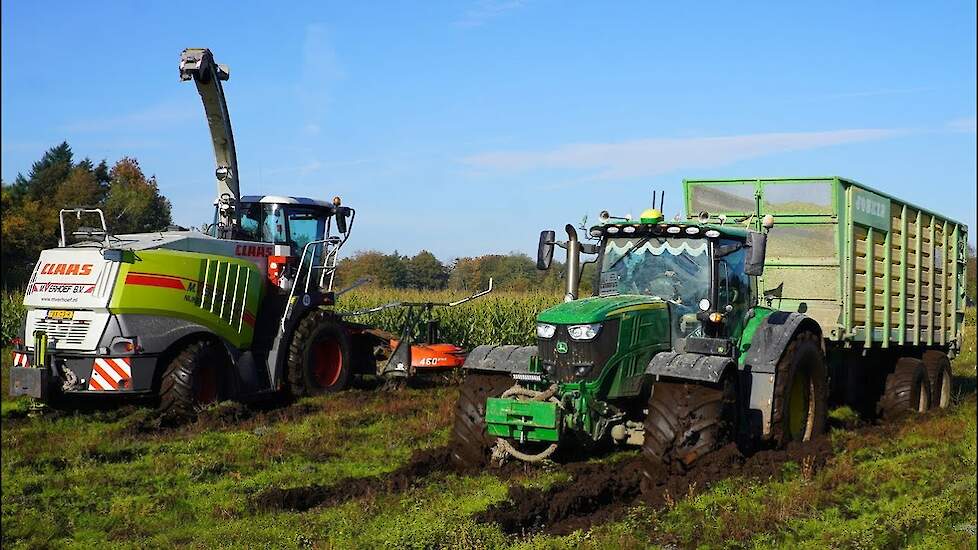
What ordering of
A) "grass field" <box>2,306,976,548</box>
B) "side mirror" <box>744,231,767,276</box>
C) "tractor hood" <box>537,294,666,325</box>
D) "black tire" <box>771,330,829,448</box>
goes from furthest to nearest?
"black tire" <box>771,330,829,448</box> → "side mirror" <box>744,231,767,276</box> → "tractor hood" <box>537,294,666,325</box> → "grass field" <box>2,306,976,548</box>

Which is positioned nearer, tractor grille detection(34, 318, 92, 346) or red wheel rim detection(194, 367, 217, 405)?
tractor grille detection(34, 318, 92, 346)

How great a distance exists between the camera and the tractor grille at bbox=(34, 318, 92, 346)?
499 inches

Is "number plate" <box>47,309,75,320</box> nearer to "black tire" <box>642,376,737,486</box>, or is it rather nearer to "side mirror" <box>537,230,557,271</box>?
"side mirror" <box>537,230,557,271</box>

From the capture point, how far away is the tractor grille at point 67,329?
12680mm

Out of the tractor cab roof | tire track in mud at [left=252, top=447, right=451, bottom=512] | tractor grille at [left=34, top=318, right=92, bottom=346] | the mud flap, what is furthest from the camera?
tractor grille at [left=34, top=318, right=92, bottom=346]

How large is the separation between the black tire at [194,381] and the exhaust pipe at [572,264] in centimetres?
515

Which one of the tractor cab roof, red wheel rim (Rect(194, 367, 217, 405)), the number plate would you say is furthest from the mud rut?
the number plate

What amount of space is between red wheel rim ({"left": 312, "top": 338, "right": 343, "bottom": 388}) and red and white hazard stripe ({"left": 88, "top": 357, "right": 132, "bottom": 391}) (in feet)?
12.0

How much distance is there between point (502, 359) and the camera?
392 inches

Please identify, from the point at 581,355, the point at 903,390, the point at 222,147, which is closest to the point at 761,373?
the point at 581,355

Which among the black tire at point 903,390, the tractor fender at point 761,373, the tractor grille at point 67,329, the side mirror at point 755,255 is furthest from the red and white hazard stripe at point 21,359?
the black tire at point 903,390

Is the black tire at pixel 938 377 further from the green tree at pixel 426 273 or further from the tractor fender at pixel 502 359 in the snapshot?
the green tree at pixel 426 273

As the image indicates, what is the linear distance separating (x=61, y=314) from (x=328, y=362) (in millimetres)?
4393

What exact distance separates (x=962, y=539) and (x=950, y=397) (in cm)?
892
